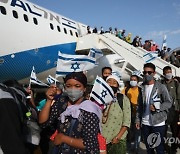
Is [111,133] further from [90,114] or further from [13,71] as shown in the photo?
[13,71]

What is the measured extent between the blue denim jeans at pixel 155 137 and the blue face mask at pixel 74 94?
300 centimetres

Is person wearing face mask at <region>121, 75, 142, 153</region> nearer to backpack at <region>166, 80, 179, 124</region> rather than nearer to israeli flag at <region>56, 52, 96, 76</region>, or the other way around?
backpack at <region>166, 80, 179, 124</region>

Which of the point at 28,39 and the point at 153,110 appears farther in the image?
the point at 28,39

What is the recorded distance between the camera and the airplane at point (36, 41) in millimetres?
10539

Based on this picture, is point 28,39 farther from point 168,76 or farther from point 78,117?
point 78,117

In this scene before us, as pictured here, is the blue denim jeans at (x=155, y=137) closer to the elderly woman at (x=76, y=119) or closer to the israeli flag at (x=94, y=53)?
the israeli flag at (x=94, y=53)

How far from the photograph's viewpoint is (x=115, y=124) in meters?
4.13

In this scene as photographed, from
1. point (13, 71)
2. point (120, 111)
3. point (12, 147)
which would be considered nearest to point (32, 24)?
point (13, 71)

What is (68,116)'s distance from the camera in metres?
2.62

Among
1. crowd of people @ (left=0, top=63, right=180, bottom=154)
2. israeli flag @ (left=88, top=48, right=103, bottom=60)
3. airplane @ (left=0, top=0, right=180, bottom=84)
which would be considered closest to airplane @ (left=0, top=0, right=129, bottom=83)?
airplane @ (left=0, top=0, right=180, bottom=84)

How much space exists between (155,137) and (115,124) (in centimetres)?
158

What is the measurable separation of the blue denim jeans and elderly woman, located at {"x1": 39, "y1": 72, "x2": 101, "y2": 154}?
2.95 meters

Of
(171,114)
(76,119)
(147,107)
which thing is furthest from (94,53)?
(76,119)

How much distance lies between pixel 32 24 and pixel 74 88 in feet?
30.5
